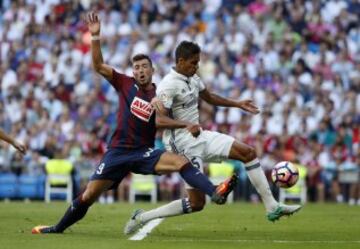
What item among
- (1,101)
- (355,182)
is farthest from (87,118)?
(355,182)

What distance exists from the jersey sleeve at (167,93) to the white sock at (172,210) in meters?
1.20

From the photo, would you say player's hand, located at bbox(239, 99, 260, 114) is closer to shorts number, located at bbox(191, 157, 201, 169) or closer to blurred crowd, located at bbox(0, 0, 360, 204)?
shorts number, located at bbox(191, 157, 201, 169)

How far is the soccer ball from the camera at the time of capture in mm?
14898

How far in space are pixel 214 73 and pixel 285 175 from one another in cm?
1412

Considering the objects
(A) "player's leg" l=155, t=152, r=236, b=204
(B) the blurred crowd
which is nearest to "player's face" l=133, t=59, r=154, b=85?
(A) "player's leg" l=155, t=152, r=236, b=204

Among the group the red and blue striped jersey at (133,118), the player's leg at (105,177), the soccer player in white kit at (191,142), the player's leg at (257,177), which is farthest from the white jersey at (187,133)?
the player's leg at (105,177)

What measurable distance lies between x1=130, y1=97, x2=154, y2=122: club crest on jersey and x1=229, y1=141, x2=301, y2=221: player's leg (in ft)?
3.55

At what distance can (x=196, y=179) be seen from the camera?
1306 cm

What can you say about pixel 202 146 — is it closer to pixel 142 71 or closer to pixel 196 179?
pixel 196 179

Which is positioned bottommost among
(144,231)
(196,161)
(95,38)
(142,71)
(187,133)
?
(144,231)

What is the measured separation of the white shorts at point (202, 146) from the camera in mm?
13750

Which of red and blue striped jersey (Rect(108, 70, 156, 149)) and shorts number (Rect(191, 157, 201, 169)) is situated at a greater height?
red and blue striped jersey (Rect(108, 70, 156, 149))

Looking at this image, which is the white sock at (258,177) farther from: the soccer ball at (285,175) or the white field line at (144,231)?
the white field line at (144,231)

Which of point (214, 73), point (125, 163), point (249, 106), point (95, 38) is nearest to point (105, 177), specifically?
point (125, 163)
